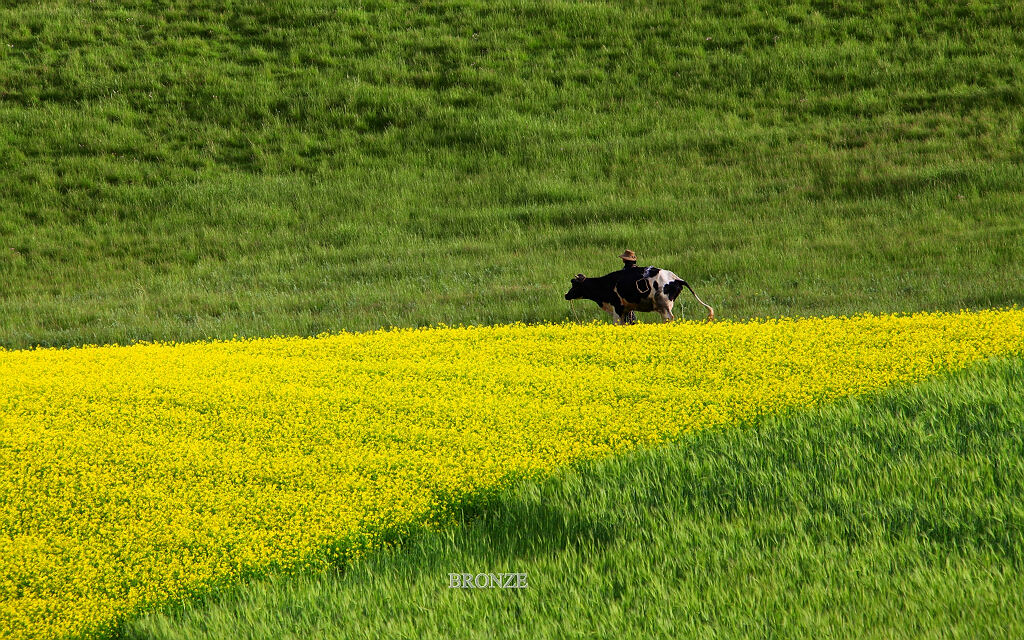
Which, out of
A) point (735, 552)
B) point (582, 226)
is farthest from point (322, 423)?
point (582, 226)

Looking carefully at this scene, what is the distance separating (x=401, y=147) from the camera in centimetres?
2195

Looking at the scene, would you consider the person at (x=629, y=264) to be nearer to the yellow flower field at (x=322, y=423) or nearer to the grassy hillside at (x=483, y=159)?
the yellow flower field at (x=322, y=423)

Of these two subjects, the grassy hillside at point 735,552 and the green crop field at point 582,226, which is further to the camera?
the green crop field at point 582,226

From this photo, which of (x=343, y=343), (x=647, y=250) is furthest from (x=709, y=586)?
(x=647, y=250)

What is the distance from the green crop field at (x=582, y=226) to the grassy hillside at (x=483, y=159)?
9 centimetres

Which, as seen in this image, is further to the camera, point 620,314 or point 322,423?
point 620,314

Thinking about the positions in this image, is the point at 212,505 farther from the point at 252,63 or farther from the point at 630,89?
the point at 252,63

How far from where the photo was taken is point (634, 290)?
10.9 metres

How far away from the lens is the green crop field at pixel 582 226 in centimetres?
488

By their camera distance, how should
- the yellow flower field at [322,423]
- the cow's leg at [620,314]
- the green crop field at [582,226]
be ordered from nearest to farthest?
1. the green crop field at [582,226]
2. the yellow flower field at [322,423]
3. the cow's leg at [620,314]

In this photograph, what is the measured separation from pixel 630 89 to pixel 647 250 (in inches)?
363

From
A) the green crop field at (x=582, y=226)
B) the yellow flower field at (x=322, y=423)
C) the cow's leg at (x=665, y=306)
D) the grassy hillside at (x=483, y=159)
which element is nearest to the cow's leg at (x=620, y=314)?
the cow's leg at (x=665, y=306)

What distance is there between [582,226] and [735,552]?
13.2 m

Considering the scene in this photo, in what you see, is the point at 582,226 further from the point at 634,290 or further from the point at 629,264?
the point at 634,290
